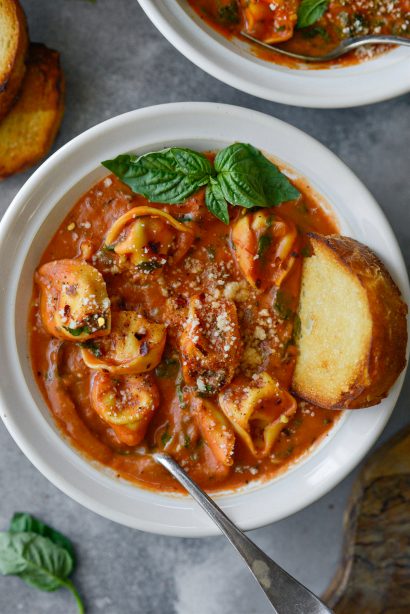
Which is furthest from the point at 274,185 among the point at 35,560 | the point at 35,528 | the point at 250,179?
the point at 35,560

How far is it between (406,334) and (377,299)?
23 cm

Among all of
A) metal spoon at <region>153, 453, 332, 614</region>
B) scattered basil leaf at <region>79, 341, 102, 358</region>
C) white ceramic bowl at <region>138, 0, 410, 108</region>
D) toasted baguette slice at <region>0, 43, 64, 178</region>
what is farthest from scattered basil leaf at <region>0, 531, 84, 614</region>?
white ceramic bowl at <region>138, 0, 410, 108</region>

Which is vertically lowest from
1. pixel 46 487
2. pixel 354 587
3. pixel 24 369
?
pixel 46 487

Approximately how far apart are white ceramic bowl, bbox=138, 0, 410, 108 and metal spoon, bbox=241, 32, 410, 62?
5 cm

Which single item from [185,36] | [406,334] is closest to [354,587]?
[406,334]

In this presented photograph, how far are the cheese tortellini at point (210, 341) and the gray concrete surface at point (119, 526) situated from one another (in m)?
1.07

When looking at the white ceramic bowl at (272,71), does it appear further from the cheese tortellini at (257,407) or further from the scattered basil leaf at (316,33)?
the cheese tortellini at (257,407)

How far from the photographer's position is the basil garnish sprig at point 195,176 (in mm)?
2914

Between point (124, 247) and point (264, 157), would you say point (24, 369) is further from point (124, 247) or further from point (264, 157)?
point (264, 157)

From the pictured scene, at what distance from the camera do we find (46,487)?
3.58 m

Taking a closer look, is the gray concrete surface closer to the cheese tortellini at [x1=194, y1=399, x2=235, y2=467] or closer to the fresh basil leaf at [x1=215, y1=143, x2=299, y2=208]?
the fresh basil leaf at [x1=215, y1=143, x2=299, y2=208]

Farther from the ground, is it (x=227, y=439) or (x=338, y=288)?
(x=338, y=288)

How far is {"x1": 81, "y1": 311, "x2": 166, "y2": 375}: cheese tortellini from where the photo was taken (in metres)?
2.95

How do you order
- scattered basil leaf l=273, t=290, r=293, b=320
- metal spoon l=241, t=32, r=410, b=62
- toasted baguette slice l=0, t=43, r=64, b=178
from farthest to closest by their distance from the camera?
toasted baguette slice l=0, t=43, r=64, b=178 < metal spoon l=241, t=32, r=410, b=62 < scattered basil leaf l=273, t=290, r=293, b=320
